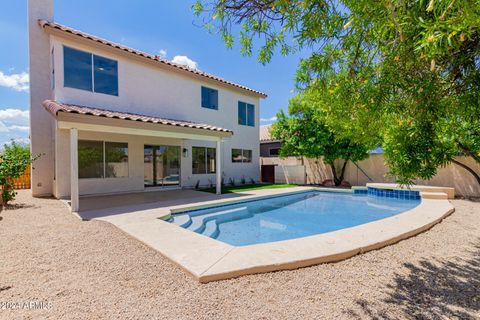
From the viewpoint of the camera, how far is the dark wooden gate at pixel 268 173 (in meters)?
21.0

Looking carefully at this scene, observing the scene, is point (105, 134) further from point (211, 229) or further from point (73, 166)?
point (211, 229)

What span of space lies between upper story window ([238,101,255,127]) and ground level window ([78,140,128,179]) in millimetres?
8942

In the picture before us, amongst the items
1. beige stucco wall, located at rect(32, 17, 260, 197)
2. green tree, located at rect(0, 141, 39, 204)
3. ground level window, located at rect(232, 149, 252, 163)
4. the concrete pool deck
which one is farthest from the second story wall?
the concrete pool deck

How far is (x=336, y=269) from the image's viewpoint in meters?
4.23

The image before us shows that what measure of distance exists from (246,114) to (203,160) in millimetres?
5557

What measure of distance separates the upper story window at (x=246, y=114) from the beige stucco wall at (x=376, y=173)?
4.47 meters

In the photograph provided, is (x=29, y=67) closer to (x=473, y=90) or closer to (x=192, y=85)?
(x=192, y=85)

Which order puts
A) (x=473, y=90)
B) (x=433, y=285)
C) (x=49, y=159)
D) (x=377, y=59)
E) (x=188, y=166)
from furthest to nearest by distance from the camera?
(x=188, y=166) < (x=49, y=159) < (x=377, y=59) < (x=433, y=285) < (x=473, y=90)

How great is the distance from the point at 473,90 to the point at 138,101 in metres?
13.6

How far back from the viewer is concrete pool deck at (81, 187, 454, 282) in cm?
412

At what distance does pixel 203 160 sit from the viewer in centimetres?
1627

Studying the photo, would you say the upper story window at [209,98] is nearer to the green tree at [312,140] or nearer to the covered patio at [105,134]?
the covered patio at [105,134]

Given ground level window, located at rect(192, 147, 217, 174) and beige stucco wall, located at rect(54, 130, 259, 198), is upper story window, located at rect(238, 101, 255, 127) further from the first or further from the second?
ground level window, located at rect(192, 147, 217, 174)

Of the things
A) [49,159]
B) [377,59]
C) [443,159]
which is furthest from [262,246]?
[49,159]
